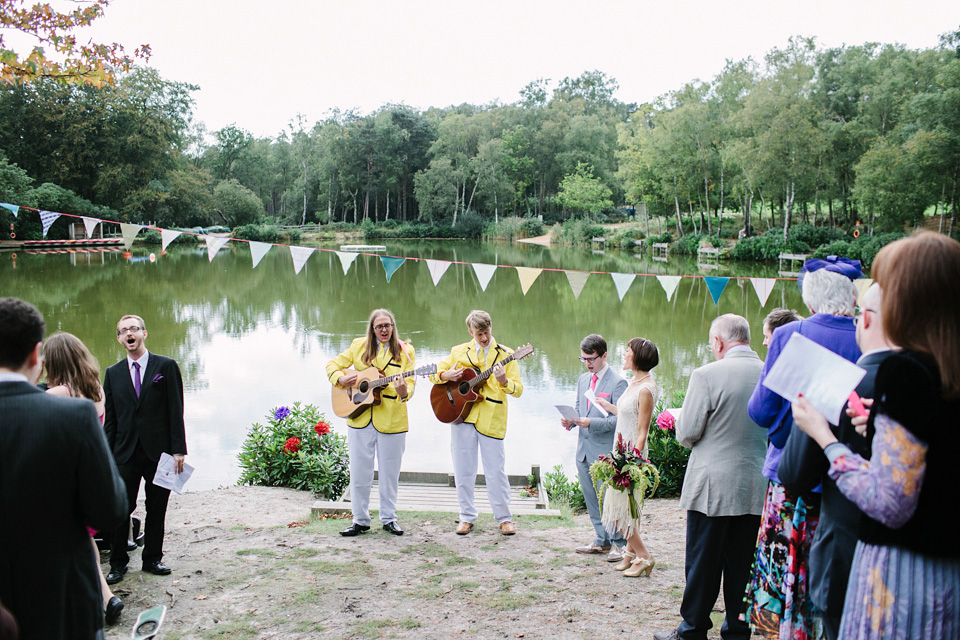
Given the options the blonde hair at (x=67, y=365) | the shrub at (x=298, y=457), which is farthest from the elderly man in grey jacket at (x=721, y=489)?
the shrub at (x=298, y=457)

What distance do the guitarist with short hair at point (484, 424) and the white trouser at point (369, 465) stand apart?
0.53 m

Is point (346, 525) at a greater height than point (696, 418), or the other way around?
point (696, 418)

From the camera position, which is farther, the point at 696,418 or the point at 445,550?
the point at 445,550

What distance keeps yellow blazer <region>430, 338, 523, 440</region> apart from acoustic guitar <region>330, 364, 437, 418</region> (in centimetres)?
37

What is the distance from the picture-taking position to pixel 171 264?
113 feet

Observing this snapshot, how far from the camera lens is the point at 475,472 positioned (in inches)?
215

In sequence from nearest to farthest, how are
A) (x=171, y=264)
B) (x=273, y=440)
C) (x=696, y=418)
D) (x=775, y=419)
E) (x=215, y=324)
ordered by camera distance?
(x=775, y=419) → (x=696, y=418) → (x=273, y=440) → (x=215, y=324) → (x=171, y=264)

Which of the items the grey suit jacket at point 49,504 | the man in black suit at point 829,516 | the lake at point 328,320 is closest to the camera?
the grey suit jacket at point 49,504

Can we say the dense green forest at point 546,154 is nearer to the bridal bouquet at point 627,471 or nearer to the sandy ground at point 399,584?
the sandy ground at point 399,584

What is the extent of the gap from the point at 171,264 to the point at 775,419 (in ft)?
118

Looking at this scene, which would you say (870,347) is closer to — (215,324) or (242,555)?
(242,555)

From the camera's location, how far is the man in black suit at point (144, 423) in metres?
4.23

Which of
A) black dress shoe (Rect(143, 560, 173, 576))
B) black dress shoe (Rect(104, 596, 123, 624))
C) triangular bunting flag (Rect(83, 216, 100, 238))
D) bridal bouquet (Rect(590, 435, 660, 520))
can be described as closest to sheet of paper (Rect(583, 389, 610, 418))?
bridal bouquet (Rect(590, 435, 660, 520))

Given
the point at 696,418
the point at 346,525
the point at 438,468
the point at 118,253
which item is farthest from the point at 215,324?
the point at 118,253
